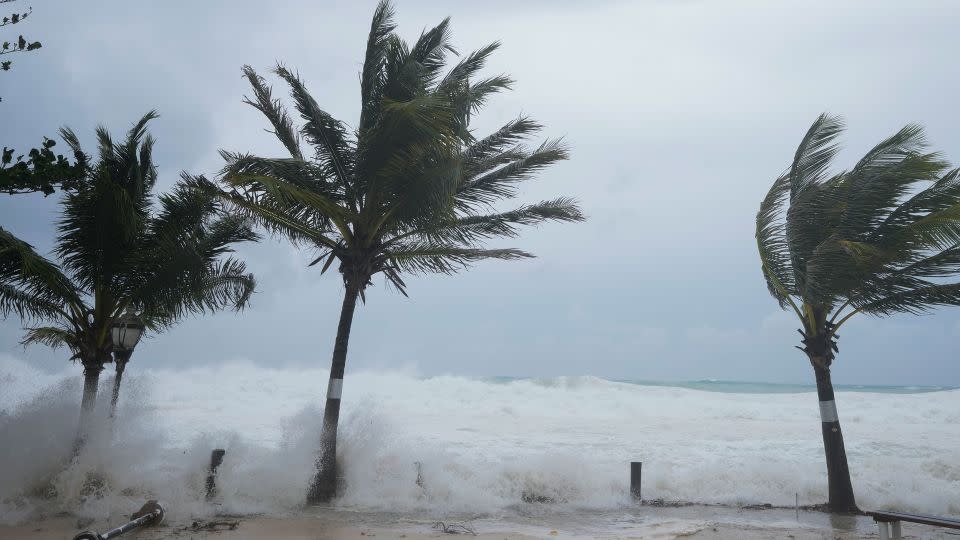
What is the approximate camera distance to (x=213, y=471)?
10.8m

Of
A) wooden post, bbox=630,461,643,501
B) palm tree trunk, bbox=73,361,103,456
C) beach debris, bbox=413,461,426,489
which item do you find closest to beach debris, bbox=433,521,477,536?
beach debris, bbox=413,461,426,489

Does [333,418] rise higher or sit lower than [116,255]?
lower

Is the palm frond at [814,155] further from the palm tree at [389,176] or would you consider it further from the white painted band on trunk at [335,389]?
the white painted band on trunk at [335,389]

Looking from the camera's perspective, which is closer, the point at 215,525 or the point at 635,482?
the point at 215,525

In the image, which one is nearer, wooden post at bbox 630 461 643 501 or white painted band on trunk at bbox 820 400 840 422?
white painted band on trunk at bbox 820 400 840 422

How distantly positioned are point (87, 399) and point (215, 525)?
3.89 metres

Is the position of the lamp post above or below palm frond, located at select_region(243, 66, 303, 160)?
below

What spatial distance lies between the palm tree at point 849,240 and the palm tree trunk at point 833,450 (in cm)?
2

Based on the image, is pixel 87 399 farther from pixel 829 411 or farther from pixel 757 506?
pixel 829 411

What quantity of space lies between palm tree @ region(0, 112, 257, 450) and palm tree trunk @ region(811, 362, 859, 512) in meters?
10.3

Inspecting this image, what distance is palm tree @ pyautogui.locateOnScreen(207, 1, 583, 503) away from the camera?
10039 mm

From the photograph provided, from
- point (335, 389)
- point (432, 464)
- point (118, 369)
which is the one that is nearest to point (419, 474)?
point (432, 464)

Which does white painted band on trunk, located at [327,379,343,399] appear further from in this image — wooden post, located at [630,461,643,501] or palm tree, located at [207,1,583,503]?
wooden post, located at [630,461,643,501]

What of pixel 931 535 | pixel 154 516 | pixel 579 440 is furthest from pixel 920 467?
pixel 154 516
